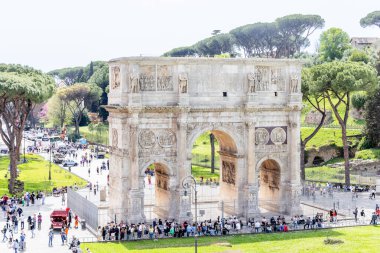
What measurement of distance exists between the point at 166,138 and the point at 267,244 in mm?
11051

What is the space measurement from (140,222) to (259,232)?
8.55 meters

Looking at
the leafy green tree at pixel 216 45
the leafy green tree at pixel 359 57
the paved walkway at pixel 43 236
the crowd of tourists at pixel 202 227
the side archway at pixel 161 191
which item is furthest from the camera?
the leafy green tree at pixel 216 45

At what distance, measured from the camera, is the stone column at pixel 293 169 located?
160 ft

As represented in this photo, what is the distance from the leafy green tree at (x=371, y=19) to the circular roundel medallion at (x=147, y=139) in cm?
8315

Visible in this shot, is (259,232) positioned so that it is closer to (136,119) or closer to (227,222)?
(227,222)

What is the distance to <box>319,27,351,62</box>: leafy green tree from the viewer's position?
348 ft

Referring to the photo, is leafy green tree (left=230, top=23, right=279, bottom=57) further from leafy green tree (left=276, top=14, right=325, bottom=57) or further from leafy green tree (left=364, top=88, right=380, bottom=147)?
leafy green tree (left=364, top=88, right=380, bottom=147)

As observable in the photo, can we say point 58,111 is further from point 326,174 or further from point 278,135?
point 278,135

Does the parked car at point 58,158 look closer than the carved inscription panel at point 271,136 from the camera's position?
No

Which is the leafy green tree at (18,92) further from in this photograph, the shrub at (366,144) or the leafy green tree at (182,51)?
the leafy green tree at (182,51)

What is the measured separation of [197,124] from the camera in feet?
152

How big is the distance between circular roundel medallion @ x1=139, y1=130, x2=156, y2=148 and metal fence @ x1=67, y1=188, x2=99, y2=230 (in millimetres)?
5674

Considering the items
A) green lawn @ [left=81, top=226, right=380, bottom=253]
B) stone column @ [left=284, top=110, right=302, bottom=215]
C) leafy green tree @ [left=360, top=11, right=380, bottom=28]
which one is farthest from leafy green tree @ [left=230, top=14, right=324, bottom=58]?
green lawn @ [left=81, top=226, right=380, bottom=253]

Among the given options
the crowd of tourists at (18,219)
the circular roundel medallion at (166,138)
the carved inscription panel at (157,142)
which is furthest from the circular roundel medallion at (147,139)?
the crowd of tourists at (18,219)
